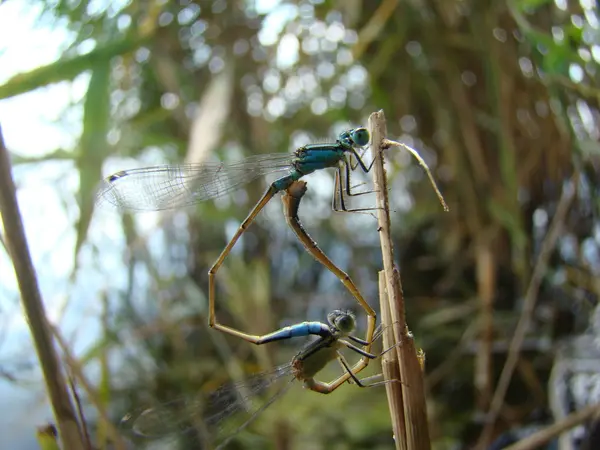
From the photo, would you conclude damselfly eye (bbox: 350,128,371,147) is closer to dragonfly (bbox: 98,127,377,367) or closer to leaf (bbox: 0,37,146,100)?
dragonfly (bbox: 98,127,377,367)

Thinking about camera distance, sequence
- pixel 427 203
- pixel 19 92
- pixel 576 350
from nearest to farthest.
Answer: pixel 19 92
pixel 576 350
pixel 427 203

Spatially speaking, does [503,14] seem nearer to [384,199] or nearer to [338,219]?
[338,219]

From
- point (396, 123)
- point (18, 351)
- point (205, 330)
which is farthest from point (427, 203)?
point (18, 351)

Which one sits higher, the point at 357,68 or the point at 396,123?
the point at 357,68

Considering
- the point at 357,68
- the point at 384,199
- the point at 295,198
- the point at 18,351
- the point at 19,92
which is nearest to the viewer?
the point at 384,199

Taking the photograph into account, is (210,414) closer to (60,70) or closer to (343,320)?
(343,320)

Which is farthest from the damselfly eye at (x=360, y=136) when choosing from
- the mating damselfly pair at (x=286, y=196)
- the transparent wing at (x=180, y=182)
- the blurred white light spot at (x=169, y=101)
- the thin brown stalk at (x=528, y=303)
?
the blurred white light spot at (x=169, y=101)

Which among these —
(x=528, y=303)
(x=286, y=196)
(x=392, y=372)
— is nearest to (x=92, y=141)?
(x=286, y=196)
